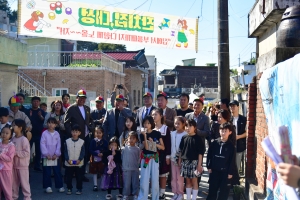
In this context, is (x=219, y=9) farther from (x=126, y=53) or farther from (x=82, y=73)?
(x=126, y=53)

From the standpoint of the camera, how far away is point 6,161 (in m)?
7.06

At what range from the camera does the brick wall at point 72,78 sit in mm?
22578

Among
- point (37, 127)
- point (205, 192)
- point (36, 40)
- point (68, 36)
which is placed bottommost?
point (205, 192)

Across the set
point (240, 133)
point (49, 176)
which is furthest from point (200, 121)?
point (49, 176)

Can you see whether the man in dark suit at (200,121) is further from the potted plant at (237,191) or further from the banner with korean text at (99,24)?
the banner with korean text at (99,24)

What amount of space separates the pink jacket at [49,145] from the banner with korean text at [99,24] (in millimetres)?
4960

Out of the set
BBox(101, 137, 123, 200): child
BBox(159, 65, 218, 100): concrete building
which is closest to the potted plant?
BBox(101, 137, 123, 200): child

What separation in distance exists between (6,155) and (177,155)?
10.2 ft

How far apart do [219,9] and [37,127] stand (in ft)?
18.5

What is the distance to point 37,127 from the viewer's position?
10273mm

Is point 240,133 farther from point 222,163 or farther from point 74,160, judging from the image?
point 74,160

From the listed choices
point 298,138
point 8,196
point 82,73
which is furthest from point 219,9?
point 82,73

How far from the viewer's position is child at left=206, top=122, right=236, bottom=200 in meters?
6.89

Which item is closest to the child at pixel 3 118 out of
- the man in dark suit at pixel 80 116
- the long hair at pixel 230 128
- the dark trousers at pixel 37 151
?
the man in dark suit at pixel 80 116
